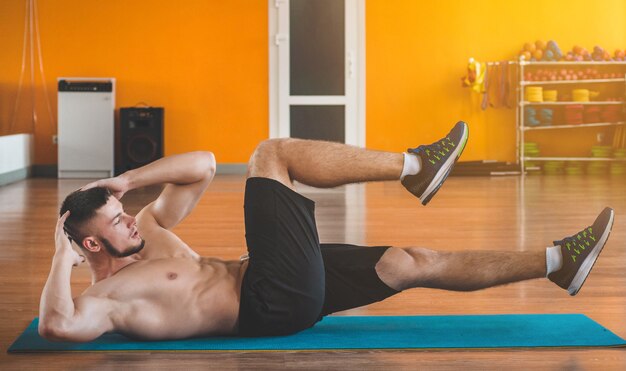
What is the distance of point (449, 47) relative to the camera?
9383mm

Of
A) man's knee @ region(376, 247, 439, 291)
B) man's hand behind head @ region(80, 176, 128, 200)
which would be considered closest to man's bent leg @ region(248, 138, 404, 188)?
man's knee @ region(376, 247, 439, 291)

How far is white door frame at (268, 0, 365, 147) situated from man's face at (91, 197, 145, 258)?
6.85 m

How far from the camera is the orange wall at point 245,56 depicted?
30.0ft

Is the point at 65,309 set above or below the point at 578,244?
below

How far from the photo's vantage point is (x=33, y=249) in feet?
14.4

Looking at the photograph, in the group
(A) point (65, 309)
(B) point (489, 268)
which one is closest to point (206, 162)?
(A) point (65, 309)

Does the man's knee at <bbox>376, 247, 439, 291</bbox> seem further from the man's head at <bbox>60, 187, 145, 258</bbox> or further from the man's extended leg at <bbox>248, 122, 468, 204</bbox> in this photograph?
the man's head at <bbox>60, 187, 145, 258</bbox>

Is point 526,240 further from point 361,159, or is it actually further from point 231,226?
point 361,159

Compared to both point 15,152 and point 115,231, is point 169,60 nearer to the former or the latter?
point 15,152

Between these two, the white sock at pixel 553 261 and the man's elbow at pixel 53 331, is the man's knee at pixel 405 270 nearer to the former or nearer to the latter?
the white sock at pixel 553 261

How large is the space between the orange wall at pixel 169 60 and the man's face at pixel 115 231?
693cm

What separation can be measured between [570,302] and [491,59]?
656cm

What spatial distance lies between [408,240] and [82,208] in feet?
8.61

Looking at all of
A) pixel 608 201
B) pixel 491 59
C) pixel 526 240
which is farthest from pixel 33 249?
pixel 491 59
